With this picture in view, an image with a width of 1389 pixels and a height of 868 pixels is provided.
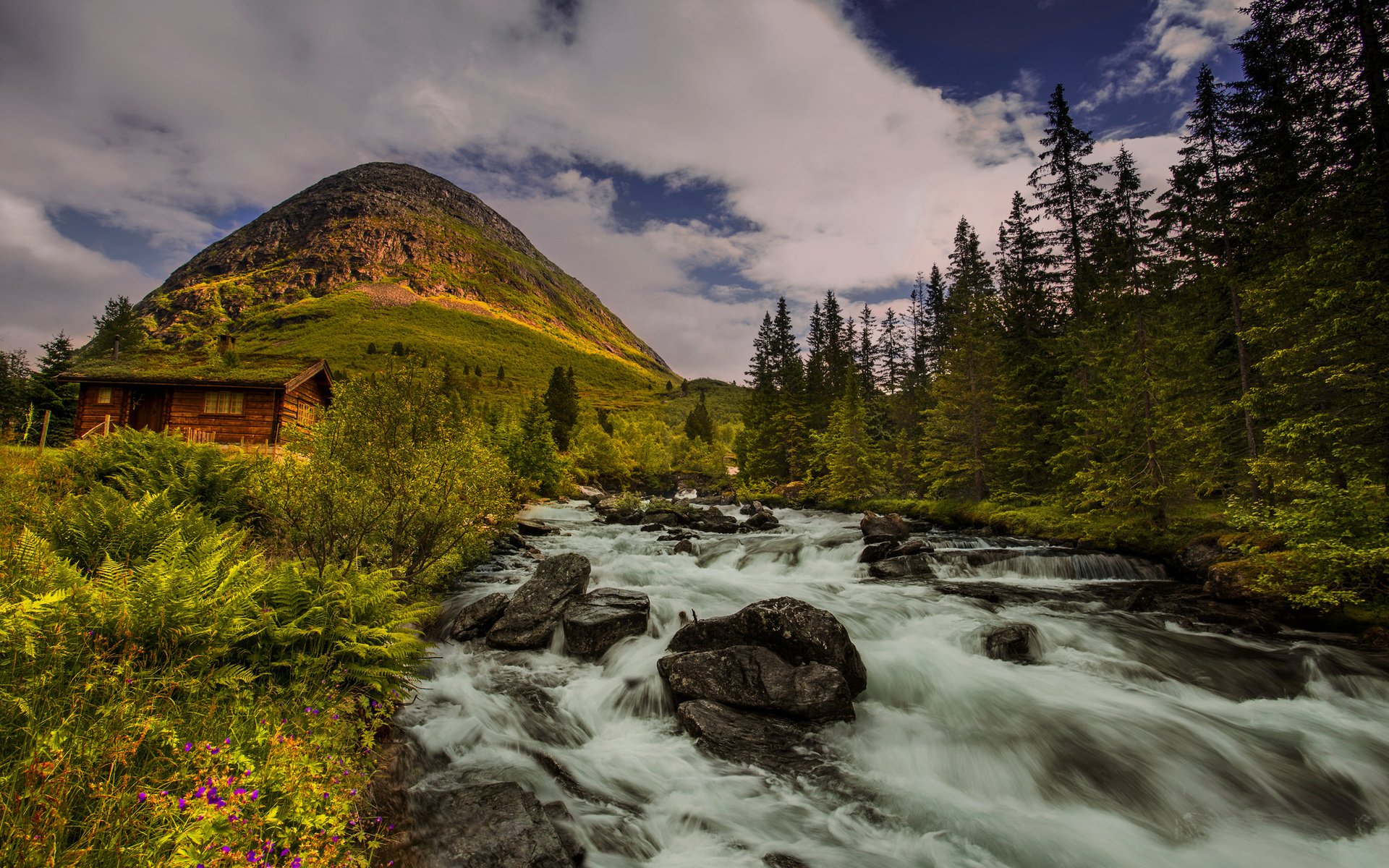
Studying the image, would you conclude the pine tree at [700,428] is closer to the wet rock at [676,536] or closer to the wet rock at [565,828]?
the wet rock at [676,536]

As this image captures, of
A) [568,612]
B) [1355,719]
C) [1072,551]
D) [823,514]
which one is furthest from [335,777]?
[823,514]

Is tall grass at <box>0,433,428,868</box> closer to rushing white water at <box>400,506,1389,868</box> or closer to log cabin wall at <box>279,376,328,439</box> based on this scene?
rushing white water at <box>400,506,1389,868</box>

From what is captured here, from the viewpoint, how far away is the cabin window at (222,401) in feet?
98.2

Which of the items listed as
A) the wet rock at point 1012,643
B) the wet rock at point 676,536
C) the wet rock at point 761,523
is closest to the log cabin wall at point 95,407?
the wet rock at point 676,536

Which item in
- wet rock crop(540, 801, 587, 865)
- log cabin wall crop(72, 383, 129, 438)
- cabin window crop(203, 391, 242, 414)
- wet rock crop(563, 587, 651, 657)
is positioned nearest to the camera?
wet rock crop(540, 801, 587, 865)

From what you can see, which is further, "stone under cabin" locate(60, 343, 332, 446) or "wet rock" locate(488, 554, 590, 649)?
"stone under cabin" locate(60, 343, 332, 446)

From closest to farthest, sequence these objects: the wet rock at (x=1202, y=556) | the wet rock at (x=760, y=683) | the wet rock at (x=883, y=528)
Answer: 1. the wet rock at (x=760, y=683)
2. the wet rock at (x=1202, y=556)
3. the wet rock at (x=883, y=528)

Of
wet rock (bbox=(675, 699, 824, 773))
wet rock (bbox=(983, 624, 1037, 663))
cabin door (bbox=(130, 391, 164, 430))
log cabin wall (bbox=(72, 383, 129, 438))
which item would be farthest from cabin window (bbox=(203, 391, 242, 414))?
wet rock (bbox=(983, 624, 1037, 663))

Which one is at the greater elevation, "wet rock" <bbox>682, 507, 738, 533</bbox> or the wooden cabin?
the wooden cabin

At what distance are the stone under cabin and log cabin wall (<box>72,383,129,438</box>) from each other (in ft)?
0.09

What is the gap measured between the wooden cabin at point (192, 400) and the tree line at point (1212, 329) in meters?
35.0

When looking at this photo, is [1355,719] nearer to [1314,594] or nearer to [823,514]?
[1314,594]

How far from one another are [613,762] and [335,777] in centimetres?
404

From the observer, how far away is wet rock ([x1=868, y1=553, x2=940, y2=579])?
18.2m
